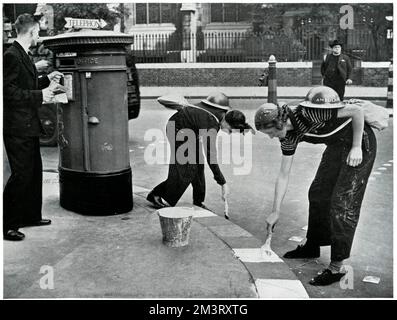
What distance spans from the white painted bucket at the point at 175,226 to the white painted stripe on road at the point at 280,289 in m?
0.85

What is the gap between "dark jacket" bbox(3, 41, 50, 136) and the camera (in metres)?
4.93

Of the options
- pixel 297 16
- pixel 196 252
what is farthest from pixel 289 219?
pixel 297 16

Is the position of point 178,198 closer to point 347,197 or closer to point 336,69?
point 347,197

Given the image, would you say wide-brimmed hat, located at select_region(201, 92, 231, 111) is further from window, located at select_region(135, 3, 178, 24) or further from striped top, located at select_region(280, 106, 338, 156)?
window, located at select_region(135, 3, 178, 24)

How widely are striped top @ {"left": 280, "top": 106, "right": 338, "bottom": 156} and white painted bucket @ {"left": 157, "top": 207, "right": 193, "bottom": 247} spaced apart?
0.95m

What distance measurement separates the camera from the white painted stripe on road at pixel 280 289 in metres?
4.02

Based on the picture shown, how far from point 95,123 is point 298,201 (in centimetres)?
233

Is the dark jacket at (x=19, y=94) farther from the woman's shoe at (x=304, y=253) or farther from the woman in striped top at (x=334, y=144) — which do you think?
the woman's shoe at (x=304, y=253)

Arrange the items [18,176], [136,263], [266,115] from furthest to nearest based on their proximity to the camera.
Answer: [18,176], [136,263], [266,115]

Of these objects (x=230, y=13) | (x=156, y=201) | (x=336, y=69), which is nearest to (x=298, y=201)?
(x=156, y=201)

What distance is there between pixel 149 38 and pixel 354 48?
22.6 feet

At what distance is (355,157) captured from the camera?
4.37 metres

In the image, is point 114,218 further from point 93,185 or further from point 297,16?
point 297,16
